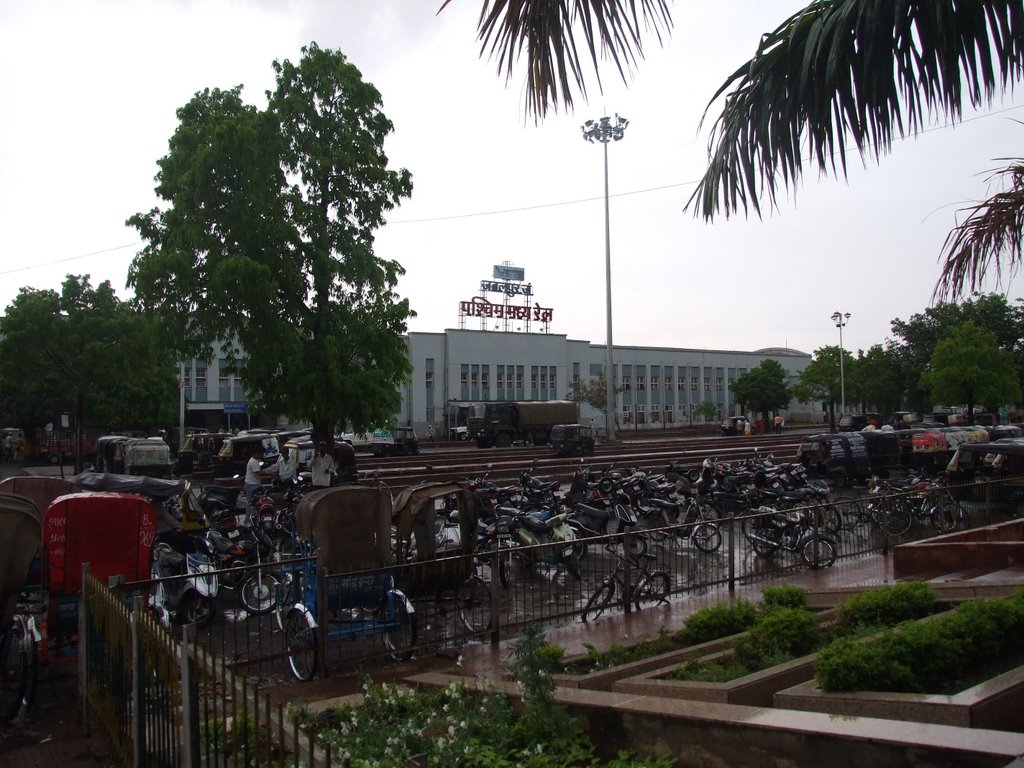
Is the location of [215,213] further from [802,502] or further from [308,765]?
[308,765]

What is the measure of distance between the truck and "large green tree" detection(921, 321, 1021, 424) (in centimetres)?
2083

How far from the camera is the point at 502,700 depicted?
5.27m

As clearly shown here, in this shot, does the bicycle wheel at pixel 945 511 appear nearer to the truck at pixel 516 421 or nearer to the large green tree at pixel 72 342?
the large green tree at pixel 72 342

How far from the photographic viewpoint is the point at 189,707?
3803 millimetres

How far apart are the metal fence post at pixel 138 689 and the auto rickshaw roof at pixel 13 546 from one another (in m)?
→ 2.99

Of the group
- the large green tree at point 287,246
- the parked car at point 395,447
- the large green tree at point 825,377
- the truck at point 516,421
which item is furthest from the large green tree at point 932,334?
the large green tree at point 287,246

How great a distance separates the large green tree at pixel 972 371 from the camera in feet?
148

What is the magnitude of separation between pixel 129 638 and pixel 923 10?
537 cm

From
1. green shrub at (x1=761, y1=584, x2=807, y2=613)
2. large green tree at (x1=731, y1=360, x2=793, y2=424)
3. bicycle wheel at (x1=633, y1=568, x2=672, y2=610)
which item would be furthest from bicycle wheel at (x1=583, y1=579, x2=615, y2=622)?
large green tree at (x1=731, y1=360, x2=793, y2=424)

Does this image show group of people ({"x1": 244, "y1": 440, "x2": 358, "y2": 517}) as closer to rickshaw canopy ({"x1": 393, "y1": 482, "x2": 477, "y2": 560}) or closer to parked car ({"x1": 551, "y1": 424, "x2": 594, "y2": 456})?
rickshaw canopy ({"x1": 393, "y1": 482, "x2": 477, "y2": 560})

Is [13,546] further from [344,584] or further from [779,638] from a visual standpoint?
[779,638]

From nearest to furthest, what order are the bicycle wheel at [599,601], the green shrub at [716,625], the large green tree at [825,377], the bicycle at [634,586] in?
1. the green shrub at [716,625]
2. the bicycle wheel at [599,601]
3. the bicycle at [634,586]
4. the large green tree at [825,377]

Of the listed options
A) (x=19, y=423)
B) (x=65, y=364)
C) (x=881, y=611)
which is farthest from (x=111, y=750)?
(x=19, y=423)

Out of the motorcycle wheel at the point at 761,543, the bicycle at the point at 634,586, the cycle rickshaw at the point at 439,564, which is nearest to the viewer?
the cycle rickshaw at the point at 439,564
